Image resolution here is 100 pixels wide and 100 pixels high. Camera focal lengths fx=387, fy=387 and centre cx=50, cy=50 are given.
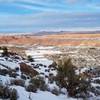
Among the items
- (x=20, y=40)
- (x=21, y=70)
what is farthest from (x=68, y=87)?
(x=20, y=40)

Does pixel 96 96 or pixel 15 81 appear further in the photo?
pixel 96 96

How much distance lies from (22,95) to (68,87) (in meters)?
3.97

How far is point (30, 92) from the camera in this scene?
16.1 metres

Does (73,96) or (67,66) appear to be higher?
(67,66)

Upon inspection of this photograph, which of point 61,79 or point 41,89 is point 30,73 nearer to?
point 61,79

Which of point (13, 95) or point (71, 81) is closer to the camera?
point (13, 95)

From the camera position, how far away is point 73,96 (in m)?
18.0

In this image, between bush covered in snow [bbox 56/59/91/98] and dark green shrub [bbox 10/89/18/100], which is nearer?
dark green shrub [bbox 10/89/18/100]

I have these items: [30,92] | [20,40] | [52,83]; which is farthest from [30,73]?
[20,40]

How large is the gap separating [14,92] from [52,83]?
241 inches

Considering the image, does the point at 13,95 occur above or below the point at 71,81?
above

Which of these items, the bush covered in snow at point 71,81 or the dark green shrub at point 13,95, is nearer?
the dark green shrub at point 13,95

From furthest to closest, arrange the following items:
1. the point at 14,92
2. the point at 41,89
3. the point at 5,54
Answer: the point at 5,54, the point at 41,89, the point at 14,92

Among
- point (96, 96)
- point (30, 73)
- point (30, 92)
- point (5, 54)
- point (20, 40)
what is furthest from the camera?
Answer: point (20, 40)
